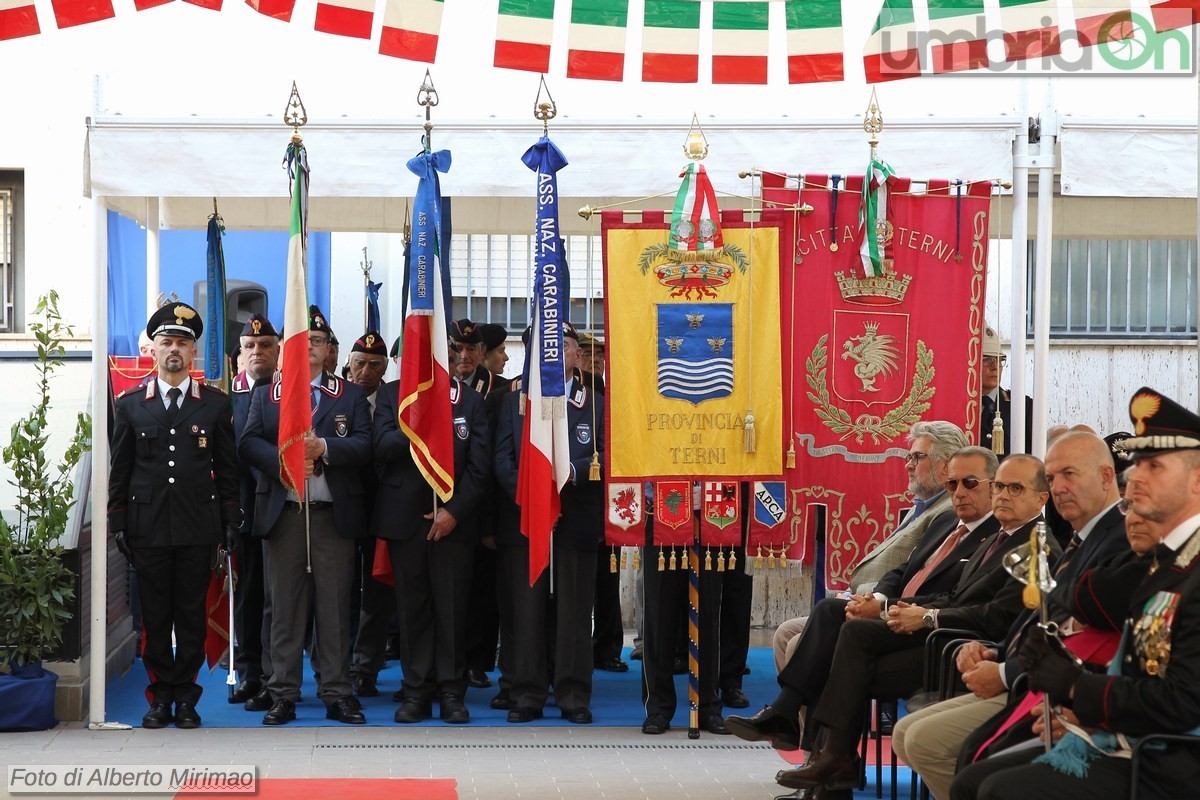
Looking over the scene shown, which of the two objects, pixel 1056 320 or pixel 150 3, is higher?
pixel 150 3

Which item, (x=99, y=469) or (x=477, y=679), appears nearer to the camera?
(x=99, y=469)

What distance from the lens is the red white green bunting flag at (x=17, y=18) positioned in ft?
18.7

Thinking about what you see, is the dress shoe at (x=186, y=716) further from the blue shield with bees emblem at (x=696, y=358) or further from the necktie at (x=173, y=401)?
the blue shield with bees emblem at (x=696, y=358)

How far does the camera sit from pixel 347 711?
22.1ft

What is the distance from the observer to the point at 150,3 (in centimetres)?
580

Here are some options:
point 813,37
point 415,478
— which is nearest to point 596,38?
point 813,37

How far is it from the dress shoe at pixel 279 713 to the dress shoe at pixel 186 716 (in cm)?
31

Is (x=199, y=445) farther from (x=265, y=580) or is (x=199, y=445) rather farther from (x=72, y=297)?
(x=72, y=297)

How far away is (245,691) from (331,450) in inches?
57.0

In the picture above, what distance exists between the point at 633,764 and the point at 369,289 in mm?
4687

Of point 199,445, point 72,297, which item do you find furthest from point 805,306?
point 72,297

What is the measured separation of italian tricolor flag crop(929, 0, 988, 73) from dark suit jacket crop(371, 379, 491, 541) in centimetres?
273

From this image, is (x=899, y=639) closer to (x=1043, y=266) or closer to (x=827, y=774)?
(x=827, y=774)

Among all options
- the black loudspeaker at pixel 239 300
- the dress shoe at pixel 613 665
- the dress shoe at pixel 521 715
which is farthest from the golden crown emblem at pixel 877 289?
the black loudspeaker at pixel 239 300
